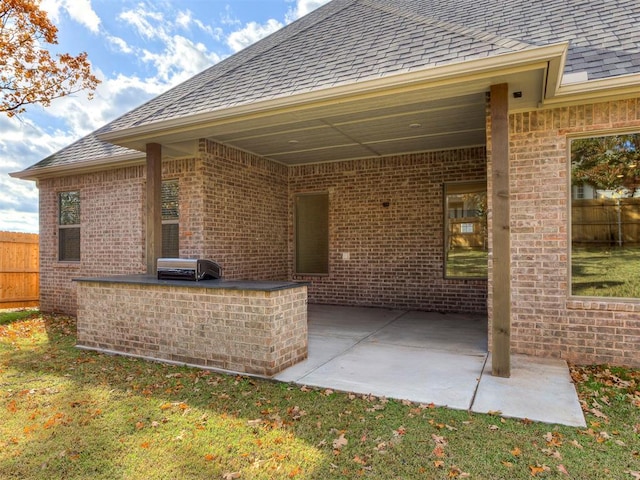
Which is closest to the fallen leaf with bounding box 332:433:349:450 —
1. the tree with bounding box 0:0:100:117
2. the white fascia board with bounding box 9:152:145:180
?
the white fascia board with bounding box 9:152:145:180

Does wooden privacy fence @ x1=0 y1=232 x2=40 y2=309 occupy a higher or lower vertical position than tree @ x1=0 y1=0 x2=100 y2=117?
lower

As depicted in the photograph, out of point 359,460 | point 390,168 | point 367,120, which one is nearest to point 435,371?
point 359,460

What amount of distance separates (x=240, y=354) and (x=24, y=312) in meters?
7.62

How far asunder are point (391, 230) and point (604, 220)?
161 inches

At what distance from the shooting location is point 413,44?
4.79 m

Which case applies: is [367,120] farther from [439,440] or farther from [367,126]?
[439,440]

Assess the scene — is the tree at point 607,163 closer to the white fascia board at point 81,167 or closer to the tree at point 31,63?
the white fascia board at point 81,167

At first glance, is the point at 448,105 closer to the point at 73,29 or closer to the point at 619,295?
the point at 619,295

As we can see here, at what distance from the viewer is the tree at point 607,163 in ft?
15.6

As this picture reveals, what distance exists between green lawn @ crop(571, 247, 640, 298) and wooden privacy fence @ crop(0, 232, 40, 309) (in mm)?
12374

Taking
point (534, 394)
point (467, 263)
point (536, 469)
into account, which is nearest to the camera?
point (536, 469)

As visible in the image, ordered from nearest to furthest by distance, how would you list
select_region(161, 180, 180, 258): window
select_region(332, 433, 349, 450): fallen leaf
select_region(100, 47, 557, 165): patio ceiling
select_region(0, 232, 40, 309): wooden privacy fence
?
select_region(332, 433, 349, 450): fallen leaf
select_region(100, 47, 557, 165): patio ceiling
select_region(161, 180, 180, 258): window
select_region(0, 232, 40, 309): wooden privacy fence

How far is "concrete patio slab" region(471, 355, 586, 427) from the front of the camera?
3338 millimetres

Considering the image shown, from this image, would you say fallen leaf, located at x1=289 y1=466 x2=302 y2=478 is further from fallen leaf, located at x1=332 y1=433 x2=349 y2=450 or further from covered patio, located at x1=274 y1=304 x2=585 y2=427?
covered patio, located at x1=274 y1=304 x2=585 y2=427
